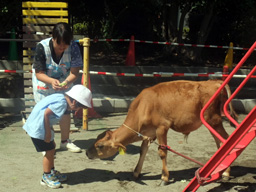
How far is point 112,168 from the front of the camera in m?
6.07

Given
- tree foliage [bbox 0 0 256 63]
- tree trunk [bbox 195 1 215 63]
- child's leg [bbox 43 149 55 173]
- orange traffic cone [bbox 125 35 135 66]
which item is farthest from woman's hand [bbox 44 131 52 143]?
tree trunk [bbox 195 1 215 63]

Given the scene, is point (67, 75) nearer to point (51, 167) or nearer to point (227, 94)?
point (51, 167)

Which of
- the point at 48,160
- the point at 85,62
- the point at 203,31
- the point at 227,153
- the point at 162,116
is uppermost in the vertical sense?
the point at 203,31

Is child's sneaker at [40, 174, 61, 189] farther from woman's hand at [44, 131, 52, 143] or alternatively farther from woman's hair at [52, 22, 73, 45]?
woman's hair at [52, 22, 73, 45]

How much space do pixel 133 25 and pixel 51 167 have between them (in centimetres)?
1309

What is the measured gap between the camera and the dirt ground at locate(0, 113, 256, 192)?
5441 mm

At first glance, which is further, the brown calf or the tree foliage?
the tree foliage

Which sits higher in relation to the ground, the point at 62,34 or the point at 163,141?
the point at 62,34

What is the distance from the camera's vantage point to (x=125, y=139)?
215 inches

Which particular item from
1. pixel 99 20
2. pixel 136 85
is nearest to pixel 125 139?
pixel 136 85

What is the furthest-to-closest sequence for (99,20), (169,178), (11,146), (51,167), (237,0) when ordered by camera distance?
(99,20) → (237,0) → (11,146) → (169,178) → (51,167)

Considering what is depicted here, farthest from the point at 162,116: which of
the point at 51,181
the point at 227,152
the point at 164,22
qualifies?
the point at 164,22

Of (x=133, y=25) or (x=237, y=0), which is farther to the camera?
(x=133, y=25)

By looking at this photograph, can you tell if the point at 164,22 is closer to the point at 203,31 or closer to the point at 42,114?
the point at 203,31
